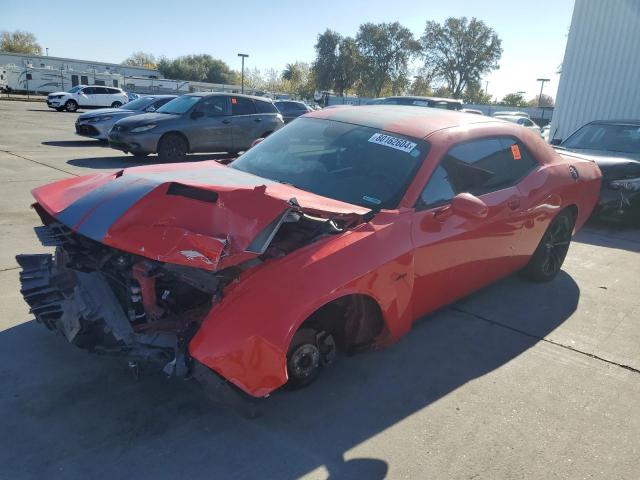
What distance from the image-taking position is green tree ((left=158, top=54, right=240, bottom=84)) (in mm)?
80562

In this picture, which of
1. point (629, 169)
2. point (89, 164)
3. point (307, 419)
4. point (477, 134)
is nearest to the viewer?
point (307, 419)

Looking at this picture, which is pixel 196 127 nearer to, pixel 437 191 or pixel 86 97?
pixel 437 191

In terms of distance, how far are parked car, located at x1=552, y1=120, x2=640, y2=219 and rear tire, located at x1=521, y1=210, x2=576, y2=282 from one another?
2.71m

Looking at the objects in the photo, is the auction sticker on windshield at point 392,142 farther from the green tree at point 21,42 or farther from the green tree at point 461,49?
the green tree at point 21,42

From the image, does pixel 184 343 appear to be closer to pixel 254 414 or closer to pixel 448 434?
pixel 254 414

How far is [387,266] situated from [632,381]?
185 centimetres

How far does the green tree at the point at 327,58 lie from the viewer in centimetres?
5759

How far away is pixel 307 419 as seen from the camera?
8.41ft

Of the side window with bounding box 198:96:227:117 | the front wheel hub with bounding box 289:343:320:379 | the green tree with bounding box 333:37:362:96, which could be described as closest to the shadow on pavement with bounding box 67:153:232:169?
the side window with bounding box 198:96:227:117

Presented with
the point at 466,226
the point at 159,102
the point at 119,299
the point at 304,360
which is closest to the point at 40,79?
the point at 159,102

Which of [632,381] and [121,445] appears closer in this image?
[121,445]

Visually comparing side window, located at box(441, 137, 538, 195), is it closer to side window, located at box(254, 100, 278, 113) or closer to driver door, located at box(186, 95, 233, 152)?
driver door, located at box(186, 95, 233, 152)

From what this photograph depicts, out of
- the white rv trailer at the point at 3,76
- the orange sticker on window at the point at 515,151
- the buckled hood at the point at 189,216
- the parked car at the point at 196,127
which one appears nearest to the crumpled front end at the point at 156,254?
the buckled hood at the point at 189,216

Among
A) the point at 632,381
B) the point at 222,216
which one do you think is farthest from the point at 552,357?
the point at 222,216
